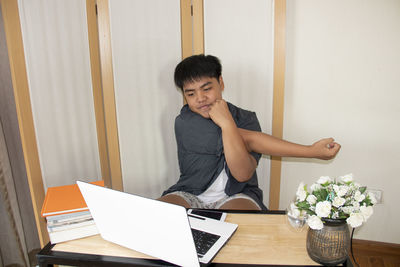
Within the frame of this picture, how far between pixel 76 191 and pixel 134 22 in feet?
3.64

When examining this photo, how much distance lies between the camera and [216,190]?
1470 mm

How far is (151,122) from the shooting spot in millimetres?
1837

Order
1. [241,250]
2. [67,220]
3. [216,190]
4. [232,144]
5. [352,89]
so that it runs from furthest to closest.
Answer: [352,89] → [216,190] → [232,144] → [67,220] → [241,250]

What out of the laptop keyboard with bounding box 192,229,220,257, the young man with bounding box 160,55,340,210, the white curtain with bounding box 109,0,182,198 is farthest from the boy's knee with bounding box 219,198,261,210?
the white curtain with bounding box 109,0,182,198

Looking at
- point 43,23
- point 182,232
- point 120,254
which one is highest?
point 43,23


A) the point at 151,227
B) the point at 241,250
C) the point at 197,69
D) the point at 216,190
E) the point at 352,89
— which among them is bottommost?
the point at 216,190

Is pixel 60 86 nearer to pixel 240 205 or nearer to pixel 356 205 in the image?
pixel 240 205

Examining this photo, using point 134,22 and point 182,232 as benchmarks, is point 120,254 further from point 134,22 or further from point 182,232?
point 134,22

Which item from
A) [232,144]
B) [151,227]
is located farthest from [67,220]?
[232,144]

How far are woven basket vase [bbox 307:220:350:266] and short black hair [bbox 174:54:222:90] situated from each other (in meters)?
0.94

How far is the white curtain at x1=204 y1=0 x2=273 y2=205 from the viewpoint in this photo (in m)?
1.67

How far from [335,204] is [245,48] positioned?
1.27m

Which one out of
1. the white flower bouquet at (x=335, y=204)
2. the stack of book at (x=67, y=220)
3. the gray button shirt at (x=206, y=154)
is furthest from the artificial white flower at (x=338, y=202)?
the stack of book at (x=67, y=220)

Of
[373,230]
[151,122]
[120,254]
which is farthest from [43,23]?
[373,230]
